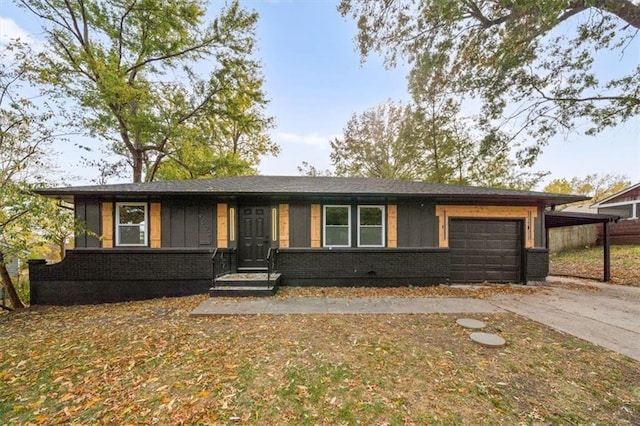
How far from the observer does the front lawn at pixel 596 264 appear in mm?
9630

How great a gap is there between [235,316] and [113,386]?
2.33 m

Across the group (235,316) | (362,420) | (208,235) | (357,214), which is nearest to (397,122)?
(357,214)

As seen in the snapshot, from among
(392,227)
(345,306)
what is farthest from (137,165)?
(345,306)

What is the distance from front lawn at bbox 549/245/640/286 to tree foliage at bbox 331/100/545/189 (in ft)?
18.1

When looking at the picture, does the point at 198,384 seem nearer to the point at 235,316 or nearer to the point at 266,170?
the point at 235,316

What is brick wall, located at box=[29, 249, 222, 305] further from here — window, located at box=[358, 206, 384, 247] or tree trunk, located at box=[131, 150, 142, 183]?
tree trunk, located at box=[131, 150, 142, 183]

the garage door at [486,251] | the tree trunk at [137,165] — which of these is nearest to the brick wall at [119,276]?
the garage door at [486,251]

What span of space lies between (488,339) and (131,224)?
8932mm

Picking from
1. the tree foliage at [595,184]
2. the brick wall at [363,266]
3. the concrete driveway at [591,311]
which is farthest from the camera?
the tree foliage at [595,184]

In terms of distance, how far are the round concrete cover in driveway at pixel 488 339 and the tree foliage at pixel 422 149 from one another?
11.2 m

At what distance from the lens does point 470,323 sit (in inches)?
185

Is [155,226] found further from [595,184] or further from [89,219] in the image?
[595,184]

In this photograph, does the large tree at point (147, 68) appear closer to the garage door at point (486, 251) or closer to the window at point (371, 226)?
the window at point (371, 226)

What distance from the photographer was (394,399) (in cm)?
262
